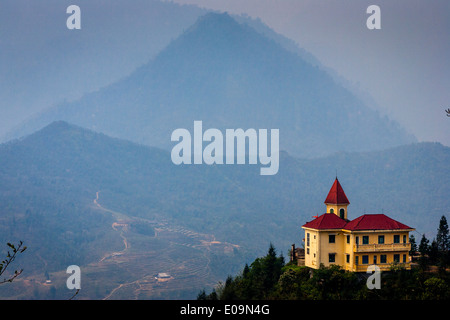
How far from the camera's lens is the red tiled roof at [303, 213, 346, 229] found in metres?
55.1

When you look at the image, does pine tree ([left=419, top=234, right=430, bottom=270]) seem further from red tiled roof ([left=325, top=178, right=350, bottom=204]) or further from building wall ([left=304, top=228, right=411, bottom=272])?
red tiled roof ([left=325, top=178, right=350, bottom=204])

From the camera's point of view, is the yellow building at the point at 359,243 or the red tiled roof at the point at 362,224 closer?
the yellow building at the point at 359,243

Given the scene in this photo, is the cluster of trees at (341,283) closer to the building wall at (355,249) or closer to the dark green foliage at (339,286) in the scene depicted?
the dark green foliage at (339,286)

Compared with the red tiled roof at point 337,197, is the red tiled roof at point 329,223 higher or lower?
lower

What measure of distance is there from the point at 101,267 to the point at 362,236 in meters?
120

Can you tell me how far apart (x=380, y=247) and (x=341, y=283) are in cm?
461

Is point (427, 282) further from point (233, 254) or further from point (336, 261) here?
point (233, 254)

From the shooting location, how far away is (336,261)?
5500 cm

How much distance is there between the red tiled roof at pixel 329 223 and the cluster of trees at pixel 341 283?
10.4ft

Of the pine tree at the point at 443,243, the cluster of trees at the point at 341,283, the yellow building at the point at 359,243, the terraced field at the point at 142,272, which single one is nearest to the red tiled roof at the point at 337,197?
the yellow building at the point at 359,243

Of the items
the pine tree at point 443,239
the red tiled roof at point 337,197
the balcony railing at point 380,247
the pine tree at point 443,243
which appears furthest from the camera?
the pine tree at point 443,239

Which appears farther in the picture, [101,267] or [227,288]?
[101,267]

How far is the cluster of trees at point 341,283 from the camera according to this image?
5031 cm
